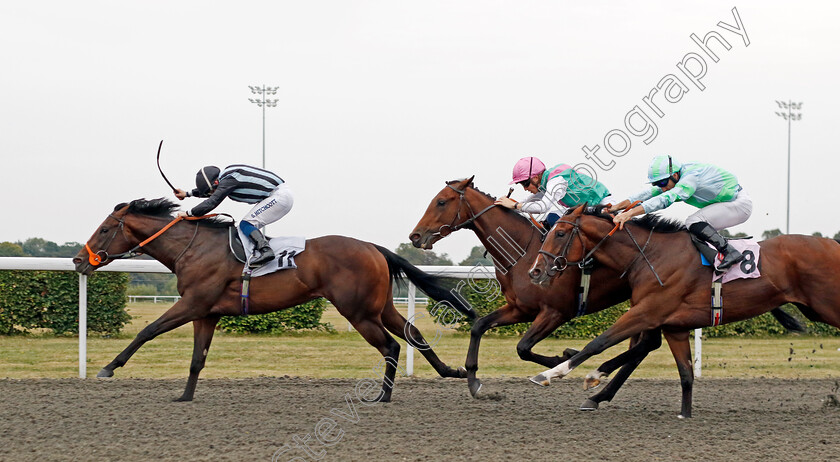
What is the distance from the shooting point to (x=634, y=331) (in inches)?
214

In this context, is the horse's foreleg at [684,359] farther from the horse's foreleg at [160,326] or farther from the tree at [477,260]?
the horse's foreleg at [160,326]

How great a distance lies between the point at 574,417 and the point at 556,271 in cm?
105

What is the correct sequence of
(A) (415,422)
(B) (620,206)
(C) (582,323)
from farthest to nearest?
(C) (582,323)
(B) (620,206)
(A) (415,422)

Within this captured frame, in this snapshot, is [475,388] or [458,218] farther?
[458,218]

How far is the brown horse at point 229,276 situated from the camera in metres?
6.38

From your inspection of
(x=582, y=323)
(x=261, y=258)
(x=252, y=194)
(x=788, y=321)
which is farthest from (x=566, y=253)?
(x=582, y=323)

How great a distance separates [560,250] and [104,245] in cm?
358

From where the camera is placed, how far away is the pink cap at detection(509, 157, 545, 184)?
6.66 m

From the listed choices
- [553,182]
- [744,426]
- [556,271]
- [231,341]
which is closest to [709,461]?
[744,426]

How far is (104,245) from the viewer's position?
6609 mm

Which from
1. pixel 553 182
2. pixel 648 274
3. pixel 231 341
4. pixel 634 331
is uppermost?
pixel 553 182

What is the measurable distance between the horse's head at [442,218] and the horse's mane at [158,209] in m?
1.57

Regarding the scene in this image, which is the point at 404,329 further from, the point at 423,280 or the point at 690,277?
the point at 690,277

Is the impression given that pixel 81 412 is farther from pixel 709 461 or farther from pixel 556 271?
pixel 709 461
